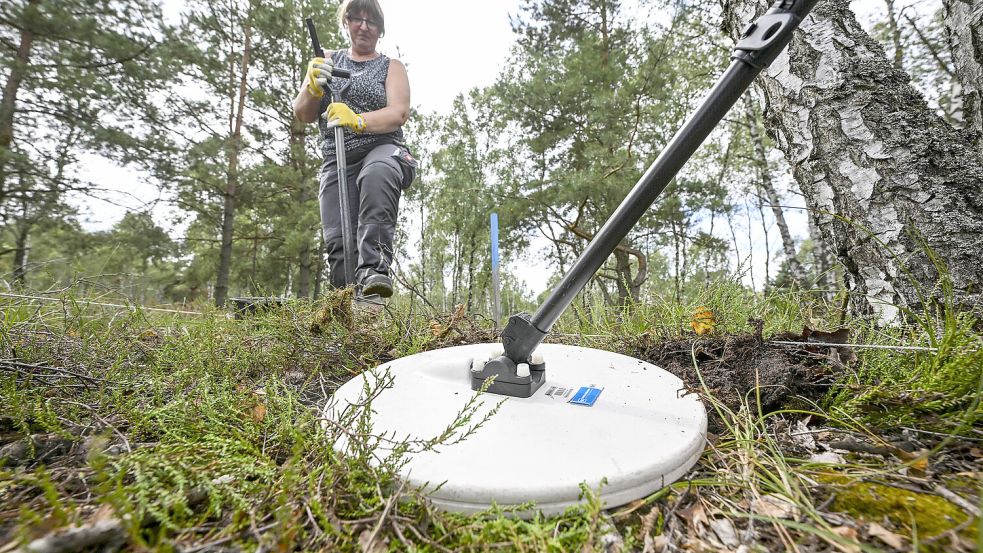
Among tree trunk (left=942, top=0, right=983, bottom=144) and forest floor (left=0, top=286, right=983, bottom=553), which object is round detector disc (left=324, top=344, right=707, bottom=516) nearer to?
forest floor (left=0, top=286, right=983, bottom=553)

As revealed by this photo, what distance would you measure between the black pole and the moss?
55cm

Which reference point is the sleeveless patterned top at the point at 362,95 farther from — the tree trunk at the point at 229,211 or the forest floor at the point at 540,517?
the tree trunk at the point at 229,211

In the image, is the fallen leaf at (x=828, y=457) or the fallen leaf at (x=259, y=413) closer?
the fallen leaf at (x=828, y=457)

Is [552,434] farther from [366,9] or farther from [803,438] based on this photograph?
[366,9]

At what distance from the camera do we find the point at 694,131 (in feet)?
2.42

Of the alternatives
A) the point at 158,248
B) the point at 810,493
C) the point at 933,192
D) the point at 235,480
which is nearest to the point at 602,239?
the point at 810,493

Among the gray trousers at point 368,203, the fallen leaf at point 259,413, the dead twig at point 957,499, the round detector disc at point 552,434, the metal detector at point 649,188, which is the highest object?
the gray trousers at point 368,203

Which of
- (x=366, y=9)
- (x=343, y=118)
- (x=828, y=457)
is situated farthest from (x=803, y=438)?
(x=366, y=9)

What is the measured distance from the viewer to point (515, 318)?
0.99m

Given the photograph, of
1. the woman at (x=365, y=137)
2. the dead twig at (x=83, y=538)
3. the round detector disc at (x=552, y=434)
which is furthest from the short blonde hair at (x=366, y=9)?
the dead twig at (x=83, y=538)

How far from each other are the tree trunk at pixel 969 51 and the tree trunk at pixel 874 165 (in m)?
0.17

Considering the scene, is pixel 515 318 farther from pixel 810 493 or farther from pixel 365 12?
pixel 365 12

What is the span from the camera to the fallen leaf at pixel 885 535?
17.6 inches

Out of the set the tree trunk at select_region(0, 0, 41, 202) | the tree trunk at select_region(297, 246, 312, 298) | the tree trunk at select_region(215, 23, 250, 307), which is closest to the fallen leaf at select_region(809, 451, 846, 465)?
the tree trunk at select_region(0, 0, 41, 202)
